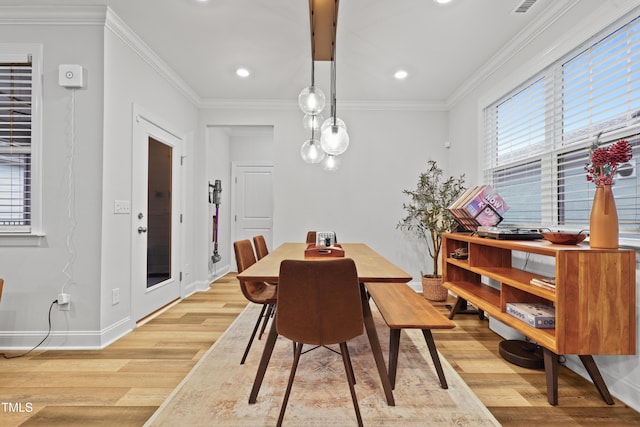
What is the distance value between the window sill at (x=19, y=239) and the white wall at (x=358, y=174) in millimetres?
2500

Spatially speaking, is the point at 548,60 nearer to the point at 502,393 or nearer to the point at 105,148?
the point at 502,393

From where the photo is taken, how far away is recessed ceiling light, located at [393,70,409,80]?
3.55 metres

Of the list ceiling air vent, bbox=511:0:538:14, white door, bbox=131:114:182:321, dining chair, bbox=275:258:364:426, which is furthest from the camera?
white door, bbox=131:114:182:321

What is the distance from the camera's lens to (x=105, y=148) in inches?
101

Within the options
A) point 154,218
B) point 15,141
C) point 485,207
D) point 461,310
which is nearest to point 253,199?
point 154,218

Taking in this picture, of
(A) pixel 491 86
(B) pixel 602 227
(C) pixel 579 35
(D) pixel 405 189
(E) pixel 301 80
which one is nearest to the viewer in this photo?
(B) pixel 602 227

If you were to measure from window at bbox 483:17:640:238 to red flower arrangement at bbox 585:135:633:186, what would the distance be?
0.29 metres

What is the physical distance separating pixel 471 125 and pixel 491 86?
1.79 feet

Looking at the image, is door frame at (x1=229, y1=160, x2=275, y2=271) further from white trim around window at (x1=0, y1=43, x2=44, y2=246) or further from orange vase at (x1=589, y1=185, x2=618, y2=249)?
orange vase at (x1=589, y1=185, x2=618, y2=249)

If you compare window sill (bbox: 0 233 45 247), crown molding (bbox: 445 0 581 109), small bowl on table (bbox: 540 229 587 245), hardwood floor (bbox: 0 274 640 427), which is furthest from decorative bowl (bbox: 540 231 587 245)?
window sill (bbox: 0 233 45 247)

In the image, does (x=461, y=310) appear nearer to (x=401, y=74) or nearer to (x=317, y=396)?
(x=317, y=396)

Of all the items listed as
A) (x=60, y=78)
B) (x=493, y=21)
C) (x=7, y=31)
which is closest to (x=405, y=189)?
(x=493, y=21)

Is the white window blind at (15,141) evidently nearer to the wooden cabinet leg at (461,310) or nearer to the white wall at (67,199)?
the white wall at (67,199)

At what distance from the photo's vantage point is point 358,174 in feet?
14.8
